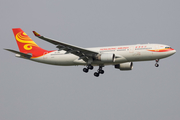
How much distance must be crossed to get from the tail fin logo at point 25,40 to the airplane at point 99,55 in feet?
4.36

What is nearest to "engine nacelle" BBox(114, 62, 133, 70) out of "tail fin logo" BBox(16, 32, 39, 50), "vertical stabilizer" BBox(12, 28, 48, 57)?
"vertical stabilizer" BBox(12, 28, 48, 57)

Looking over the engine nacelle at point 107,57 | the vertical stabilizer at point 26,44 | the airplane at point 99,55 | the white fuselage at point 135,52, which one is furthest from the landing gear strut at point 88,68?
the vertical stabilizer at point 26,44

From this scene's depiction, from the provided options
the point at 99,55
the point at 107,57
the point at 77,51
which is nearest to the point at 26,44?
the point at 77,51

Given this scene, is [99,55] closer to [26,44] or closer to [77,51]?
[77,51]

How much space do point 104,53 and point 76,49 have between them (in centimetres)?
431

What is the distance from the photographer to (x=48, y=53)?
50625 mm

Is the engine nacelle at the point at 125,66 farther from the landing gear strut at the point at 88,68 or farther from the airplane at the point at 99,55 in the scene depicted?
the landing gear strut at the point at 88,68

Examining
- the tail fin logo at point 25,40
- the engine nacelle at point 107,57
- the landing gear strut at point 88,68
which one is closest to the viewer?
the engine nacelle at point 107,57

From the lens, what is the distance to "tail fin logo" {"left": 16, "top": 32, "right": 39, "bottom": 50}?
5297 cm

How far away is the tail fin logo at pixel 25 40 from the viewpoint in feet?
174

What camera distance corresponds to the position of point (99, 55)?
152 feet

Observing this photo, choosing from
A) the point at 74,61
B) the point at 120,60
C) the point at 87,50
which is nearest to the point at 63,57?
the point at 74,61

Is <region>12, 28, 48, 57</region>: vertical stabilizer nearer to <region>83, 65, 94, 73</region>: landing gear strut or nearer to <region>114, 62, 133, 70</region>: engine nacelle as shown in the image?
<region>83, 65, 94, 73</region>: landing gear strut

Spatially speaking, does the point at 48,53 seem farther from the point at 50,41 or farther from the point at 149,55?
the point at 149,55
